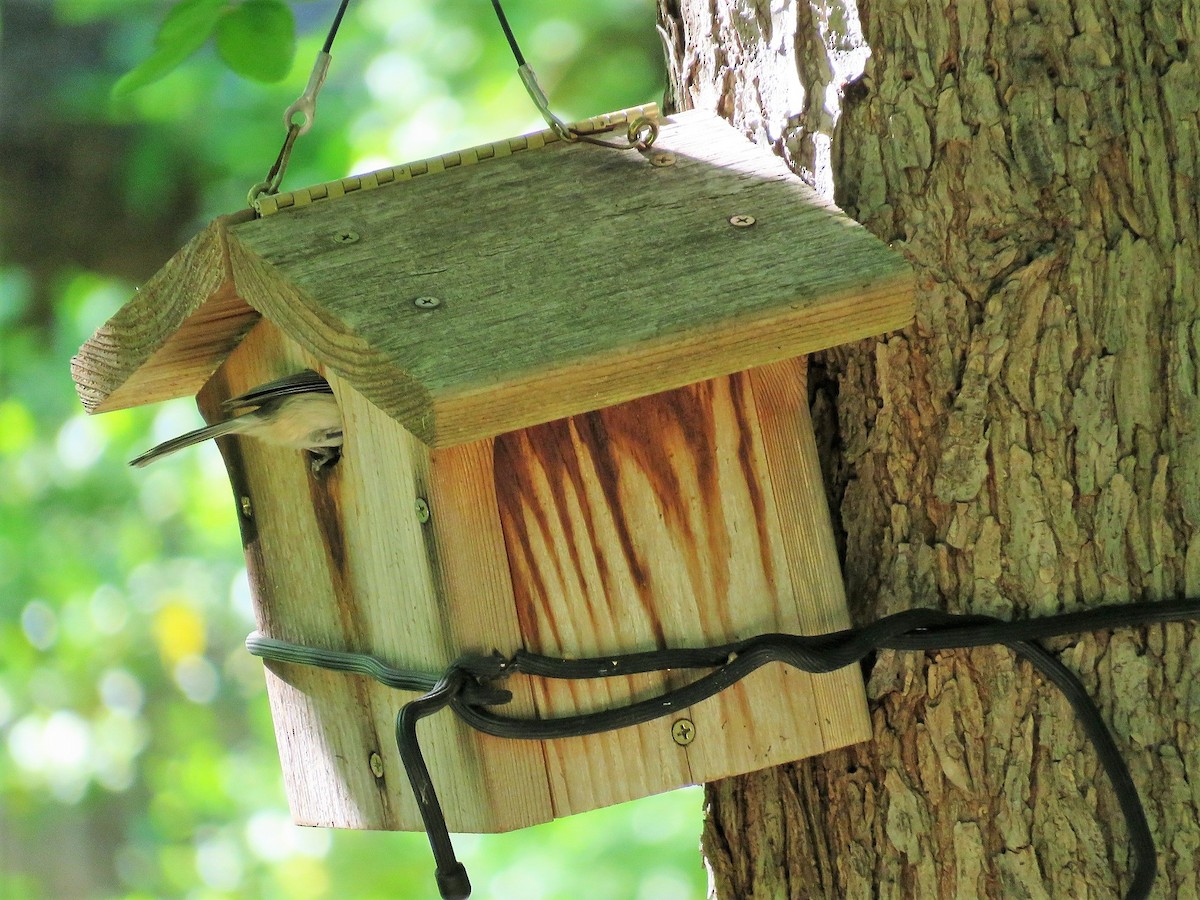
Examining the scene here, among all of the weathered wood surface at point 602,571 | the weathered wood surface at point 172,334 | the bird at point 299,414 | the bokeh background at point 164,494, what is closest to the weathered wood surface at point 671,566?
the weathered wood surface at point 602,571

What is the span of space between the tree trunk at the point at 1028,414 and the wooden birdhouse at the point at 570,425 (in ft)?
0.36

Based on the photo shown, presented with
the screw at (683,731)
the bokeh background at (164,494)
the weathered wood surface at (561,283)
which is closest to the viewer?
the weathered wood surface at (561,283)

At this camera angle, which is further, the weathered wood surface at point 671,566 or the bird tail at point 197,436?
the bird tail at point 197,436

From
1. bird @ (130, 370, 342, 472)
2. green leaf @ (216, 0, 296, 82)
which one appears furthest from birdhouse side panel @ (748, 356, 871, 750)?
green leaf @ (216, 0, 296, 82)

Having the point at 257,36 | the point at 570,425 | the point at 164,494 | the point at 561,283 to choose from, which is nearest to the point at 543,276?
the point at 561,283

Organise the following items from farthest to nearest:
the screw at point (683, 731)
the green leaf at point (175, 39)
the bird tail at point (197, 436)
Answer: the green leaf at point (175, 39) → the bird tail at point (197, 436) → the screw at point (683, 731)

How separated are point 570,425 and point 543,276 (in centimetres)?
18

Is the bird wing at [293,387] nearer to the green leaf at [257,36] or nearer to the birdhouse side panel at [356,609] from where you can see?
the birdhouse side panel at [356,609]

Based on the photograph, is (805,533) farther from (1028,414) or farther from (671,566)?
(1028,414)

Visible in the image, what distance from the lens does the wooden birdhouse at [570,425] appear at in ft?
4.05

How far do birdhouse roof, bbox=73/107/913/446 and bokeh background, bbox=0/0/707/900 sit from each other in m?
1.80

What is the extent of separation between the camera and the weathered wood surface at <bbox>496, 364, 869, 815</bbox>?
4.59 feet

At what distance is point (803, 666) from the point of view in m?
1.38

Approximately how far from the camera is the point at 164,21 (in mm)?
1828
